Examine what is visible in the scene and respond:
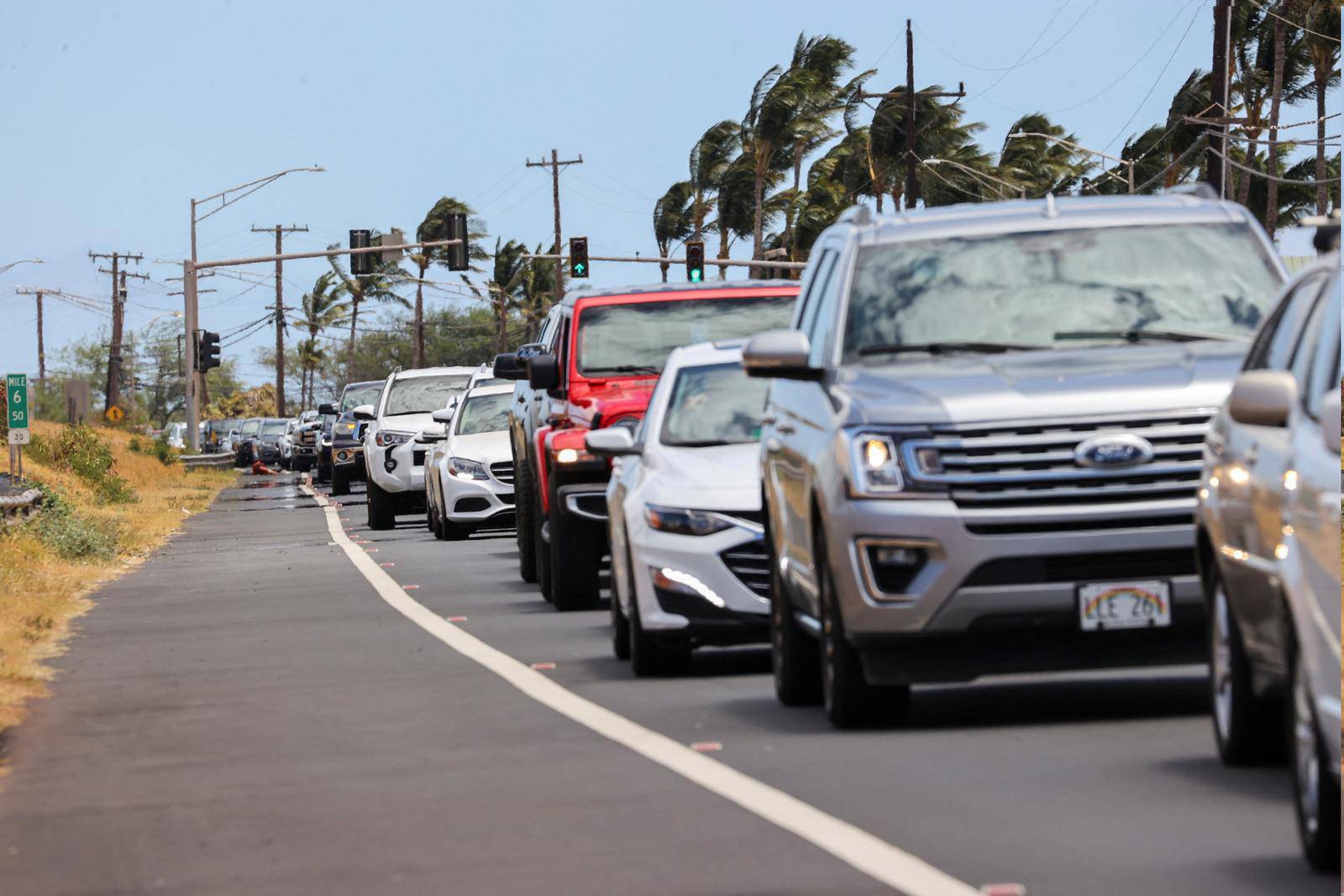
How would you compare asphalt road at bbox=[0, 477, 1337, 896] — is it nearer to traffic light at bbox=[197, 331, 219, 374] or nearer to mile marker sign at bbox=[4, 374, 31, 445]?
mile marker sign at bbox=[4, 374, 31, 445]

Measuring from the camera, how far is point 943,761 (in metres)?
9.45

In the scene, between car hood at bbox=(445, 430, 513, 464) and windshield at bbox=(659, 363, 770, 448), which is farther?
car hood at bbox=(445, 430, 513, 464)

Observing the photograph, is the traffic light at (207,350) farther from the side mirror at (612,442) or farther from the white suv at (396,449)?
the side mirror at (612,442)

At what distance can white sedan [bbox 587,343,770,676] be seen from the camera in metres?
12.9

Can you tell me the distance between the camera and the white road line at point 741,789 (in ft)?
23.7

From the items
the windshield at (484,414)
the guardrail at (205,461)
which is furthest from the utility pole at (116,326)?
the windshield at (484,414)

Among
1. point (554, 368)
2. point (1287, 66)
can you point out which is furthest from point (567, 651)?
point (1287, 66)

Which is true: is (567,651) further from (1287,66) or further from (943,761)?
(1287,66)

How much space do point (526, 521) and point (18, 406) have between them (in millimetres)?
17402

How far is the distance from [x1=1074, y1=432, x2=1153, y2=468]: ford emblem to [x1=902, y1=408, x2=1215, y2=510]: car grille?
0.07ft

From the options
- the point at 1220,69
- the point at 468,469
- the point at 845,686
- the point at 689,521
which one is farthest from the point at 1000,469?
the point at 1220,69

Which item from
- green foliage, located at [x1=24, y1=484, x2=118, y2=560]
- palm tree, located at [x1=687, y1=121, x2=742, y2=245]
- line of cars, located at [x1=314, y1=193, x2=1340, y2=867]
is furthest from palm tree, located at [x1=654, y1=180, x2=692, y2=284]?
line of cars, located at [x1=314, y1=193, x2=1340, y2=867]

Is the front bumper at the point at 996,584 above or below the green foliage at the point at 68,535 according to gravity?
above

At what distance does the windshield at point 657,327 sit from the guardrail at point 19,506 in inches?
379
